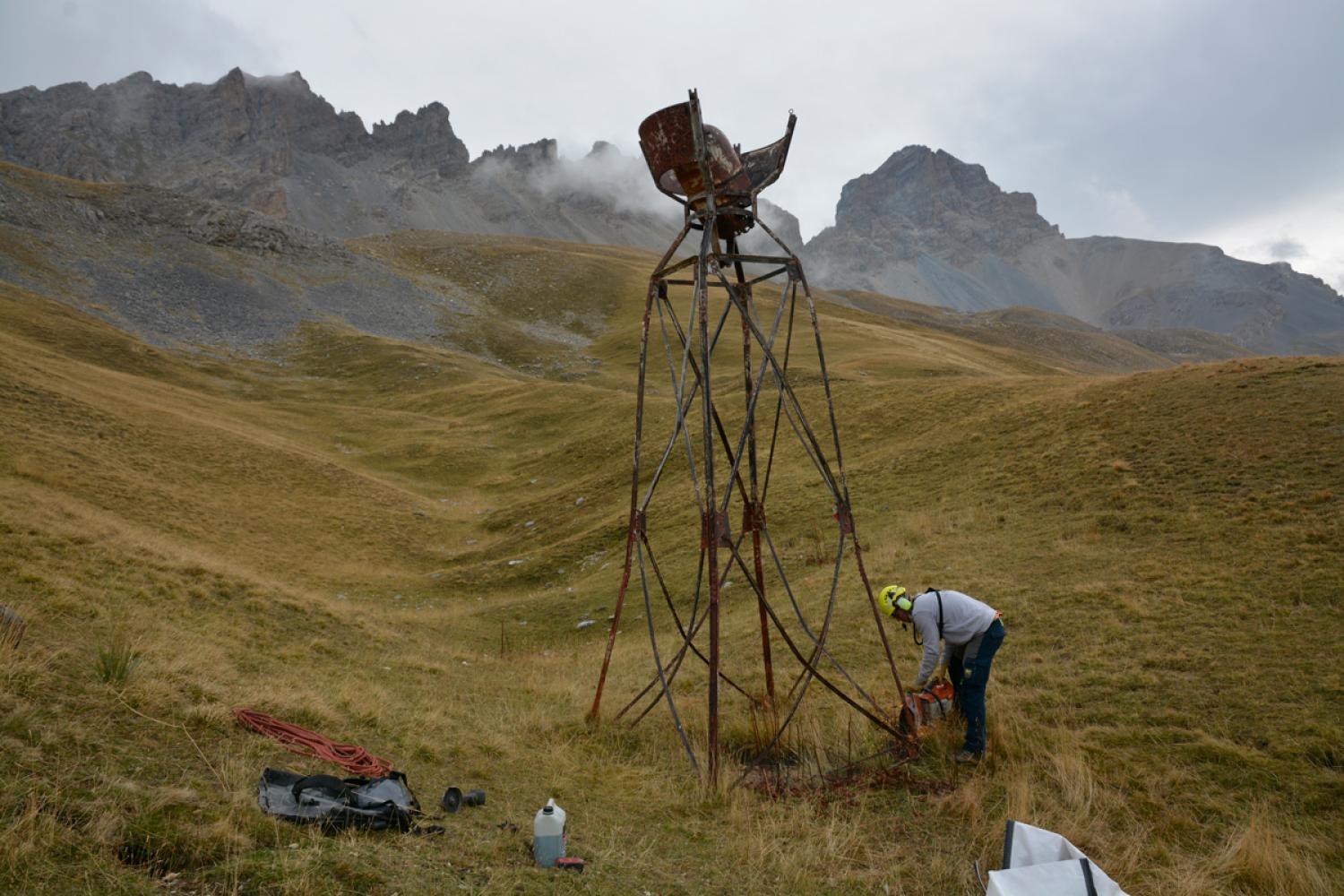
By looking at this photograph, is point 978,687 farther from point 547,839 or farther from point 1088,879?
point 547,839

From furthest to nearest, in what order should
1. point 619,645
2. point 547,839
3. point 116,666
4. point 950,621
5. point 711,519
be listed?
point 619,645 < point 711,519 < point 950,621 < point 116,666 < point 547,839

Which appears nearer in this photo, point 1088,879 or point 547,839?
point 1088,879

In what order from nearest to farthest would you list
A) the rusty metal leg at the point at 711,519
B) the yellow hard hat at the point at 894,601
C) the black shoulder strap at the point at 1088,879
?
the black shoulder strap at the point at 1088,879 → the rusty metal leg at the point at 711,519 → the yellow hard hat at the point at 894,601

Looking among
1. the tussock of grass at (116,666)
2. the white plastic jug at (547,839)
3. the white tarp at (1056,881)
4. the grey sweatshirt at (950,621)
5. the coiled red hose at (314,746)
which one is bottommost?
the coiled red hose at (314,746)

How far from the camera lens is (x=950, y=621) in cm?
787

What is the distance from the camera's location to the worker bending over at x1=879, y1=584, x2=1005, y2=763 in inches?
306

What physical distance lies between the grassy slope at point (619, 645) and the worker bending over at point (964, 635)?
568 millimetres

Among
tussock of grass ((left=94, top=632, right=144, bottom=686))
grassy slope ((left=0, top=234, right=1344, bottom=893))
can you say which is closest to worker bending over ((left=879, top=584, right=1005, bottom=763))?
grassy slope ((left=0, top=234, right=1344, bottom=893))

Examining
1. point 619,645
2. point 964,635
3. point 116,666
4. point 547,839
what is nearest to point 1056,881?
→ point 547,839

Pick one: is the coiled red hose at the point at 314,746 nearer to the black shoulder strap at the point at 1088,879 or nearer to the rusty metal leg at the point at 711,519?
the rusty metal leg at the point at 711,519

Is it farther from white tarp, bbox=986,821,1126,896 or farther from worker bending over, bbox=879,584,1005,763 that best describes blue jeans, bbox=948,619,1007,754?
white tarp, bbox=986,821,1126,896

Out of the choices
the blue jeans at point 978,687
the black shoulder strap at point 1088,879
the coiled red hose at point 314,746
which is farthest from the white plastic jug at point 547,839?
the blue jeans at point 978,687

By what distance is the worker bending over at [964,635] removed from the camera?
777cm

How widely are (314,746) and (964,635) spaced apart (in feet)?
22.6
